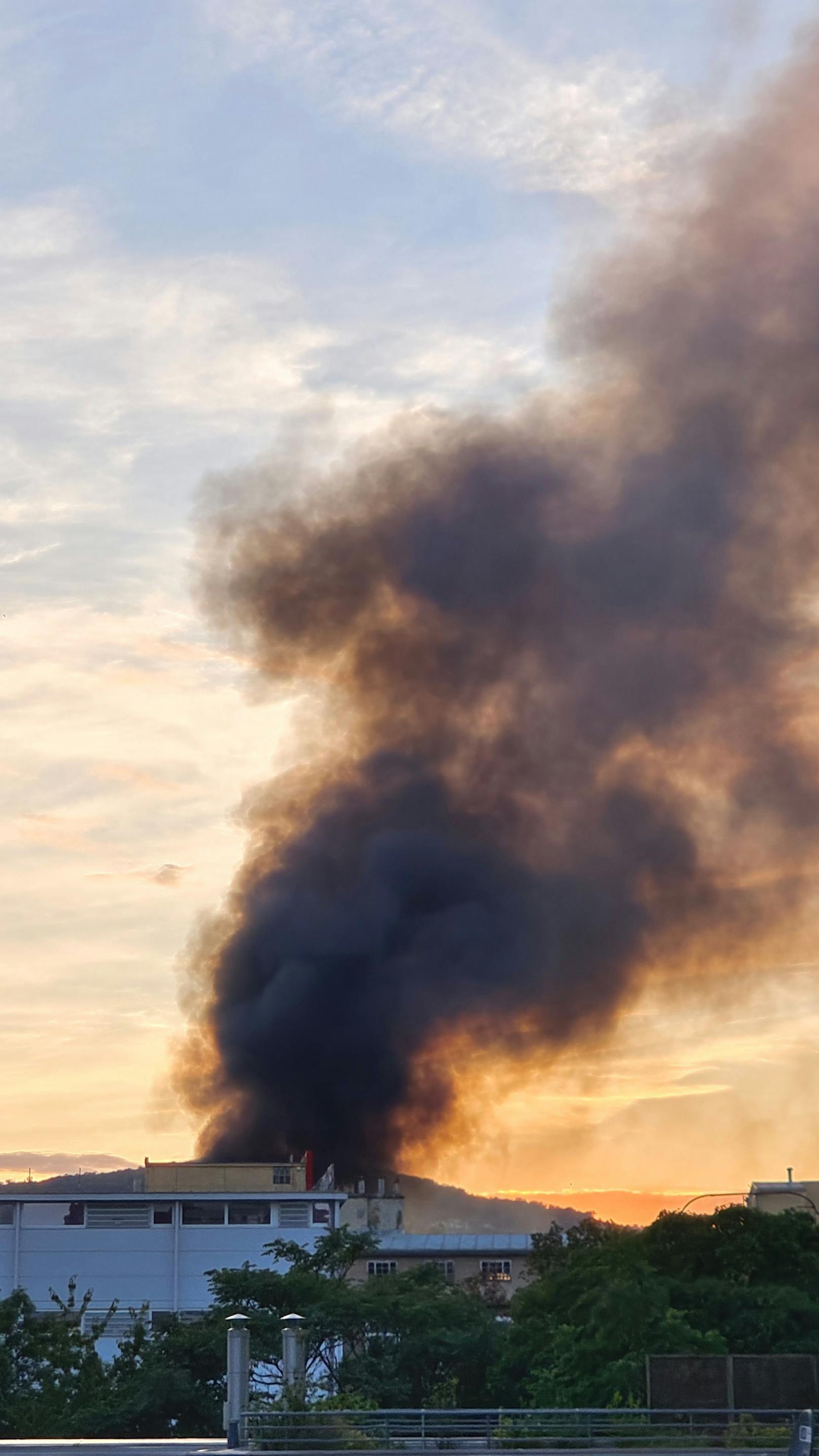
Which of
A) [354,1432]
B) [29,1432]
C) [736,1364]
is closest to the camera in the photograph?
[354,1432]

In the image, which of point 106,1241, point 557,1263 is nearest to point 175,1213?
point 106,1241

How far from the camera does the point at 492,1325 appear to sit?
186 ft

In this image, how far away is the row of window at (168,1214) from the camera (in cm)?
8206

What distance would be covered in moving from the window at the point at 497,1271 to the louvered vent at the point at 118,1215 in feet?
117

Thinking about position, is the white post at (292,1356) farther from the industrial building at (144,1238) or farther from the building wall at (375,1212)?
the building wall at (375,1212)

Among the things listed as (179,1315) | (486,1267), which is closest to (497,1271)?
(486,1267)

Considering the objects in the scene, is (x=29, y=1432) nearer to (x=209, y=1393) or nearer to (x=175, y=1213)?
(x=209, y=1393)

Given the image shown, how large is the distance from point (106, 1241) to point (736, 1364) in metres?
49.2

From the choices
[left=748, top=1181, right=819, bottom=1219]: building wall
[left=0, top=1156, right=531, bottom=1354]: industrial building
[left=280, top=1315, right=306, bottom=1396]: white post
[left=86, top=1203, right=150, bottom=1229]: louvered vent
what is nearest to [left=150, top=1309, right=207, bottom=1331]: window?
[left=0, top=1156, right=531, bottom=1354]: industrial building

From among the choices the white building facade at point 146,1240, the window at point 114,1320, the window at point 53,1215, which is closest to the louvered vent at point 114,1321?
the window at point 114,1320

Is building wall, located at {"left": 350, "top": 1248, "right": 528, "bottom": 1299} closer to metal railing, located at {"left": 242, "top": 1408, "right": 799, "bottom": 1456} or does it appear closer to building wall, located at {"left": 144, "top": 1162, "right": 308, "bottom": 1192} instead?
building wall, located at {"left": 144, "top": 1162, "right": 308, "bottom": 1192}

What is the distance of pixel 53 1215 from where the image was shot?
276 feet

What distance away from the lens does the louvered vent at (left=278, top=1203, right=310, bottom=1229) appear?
82000 mm

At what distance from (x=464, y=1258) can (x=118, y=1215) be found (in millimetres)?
39203
